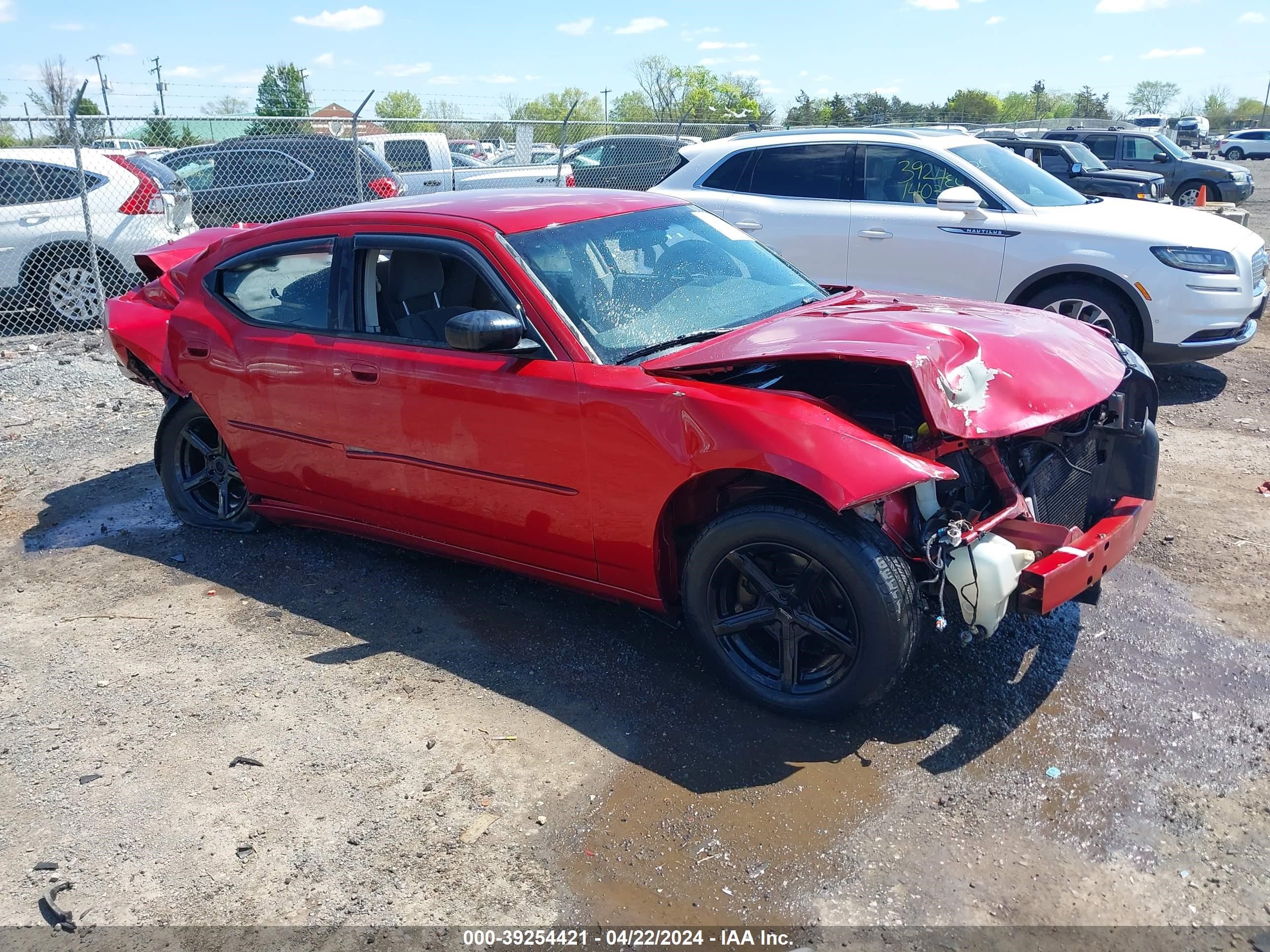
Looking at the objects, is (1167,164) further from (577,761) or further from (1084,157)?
(577,761)

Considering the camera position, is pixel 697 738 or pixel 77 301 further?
pixel 77 301

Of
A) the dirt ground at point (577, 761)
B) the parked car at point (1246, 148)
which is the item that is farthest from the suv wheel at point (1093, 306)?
the parked car at point (1246, 148)

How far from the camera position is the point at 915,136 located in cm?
809

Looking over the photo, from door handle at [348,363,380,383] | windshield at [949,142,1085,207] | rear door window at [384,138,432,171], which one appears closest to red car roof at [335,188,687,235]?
door handle at [348,363,380,383]

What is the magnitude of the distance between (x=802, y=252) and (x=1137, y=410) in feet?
14.7

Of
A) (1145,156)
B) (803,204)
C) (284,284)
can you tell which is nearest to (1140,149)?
(1145,156)

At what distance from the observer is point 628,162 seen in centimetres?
1517

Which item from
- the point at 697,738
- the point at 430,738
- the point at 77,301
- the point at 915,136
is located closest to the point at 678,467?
the point at 697,738

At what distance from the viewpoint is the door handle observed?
4258 millimetres

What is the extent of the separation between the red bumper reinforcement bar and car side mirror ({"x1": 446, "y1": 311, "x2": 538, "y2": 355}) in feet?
6.38

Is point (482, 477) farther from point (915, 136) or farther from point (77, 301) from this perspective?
point (77, 301)

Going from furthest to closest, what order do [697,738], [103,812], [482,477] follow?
[482,477], [697,738], [103,812]

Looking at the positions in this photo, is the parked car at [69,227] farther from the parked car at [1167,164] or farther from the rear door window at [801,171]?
the parked car at [1167,164]

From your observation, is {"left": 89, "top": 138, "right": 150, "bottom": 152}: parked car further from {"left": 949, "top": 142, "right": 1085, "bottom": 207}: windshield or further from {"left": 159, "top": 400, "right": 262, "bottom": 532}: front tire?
{"left": 949, "top": 142, "right": 1085, "bottom": 207}: windshield
